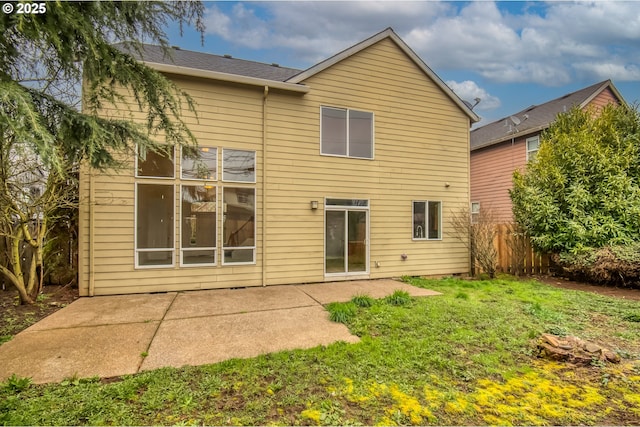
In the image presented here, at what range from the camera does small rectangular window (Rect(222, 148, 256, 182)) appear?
729cm

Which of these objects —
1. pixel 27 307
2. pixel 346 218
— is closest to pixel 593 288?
pixel 346 218

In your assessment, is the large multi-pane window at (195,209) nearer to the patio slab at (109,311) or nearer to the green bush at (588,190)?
the patio slab at (109,311)

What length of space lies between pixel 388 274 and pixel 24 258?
28.4ft

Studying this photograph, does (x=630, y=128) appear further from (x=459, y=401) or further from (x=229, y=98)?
(x=229, y=98)

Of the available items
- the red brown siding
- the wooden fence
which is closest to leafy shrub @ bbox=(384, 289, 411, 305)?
the wooden fence

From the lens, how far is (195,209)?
7066 mm

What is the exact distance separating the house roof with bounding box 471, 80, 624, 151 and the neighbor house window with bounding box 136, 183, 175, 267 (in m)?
13.8

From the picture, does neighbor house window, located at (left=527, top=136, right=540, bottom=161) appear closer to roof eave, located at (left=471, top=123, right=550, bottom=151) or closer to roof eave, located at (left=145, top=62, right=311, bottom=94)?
roof eave, located at (left=471, top=123, right=550, bottom=151)

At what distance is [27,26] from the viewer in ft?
9.20

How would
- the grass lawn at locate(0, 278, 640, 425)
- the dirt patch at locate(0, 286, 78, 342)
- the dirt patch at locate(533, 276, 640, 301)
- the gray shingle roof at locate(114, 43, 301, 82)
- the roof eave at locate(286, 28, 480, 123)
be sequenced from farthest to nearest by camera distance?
the roof eave at locate(286, 28, 480, 123)
the gray shingle roof at locate(114, 43, 301, 82)
the dirt patch at locate(533, 276, 640, 301)
the dirt patch at locate(0, 286, 78, 342)
the grass lawn at locate(0, 278, 640, 425)

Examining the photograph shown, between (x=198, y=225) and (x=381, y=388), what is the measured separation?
5624 millimetres

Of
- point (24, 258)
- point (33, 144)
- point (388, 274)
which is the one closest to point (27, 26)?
point (33, 144)

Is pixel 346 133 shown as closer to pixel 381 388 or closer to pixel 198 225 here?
pixel 198 225

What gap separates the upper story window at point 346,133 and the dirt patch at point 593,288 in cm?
623
